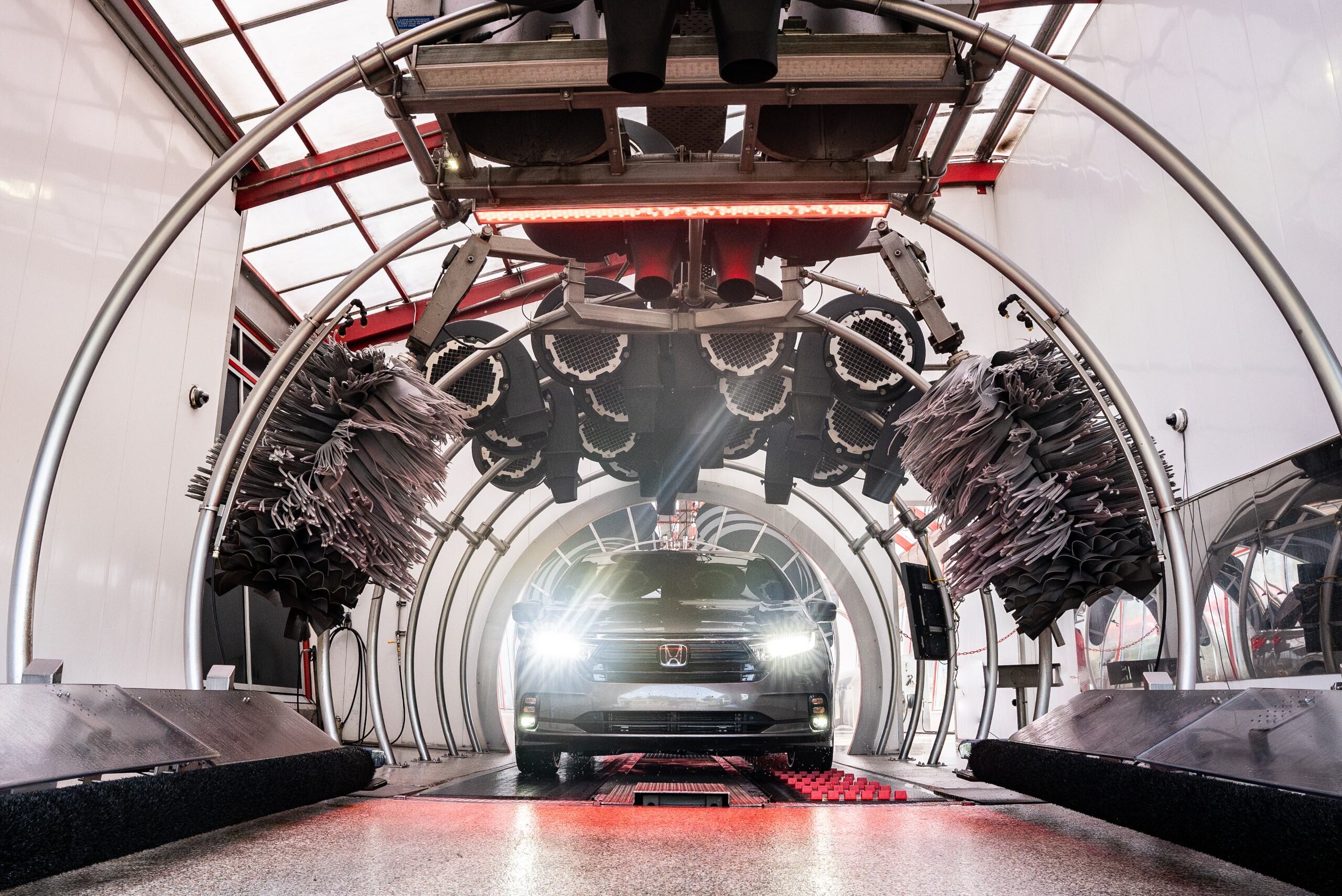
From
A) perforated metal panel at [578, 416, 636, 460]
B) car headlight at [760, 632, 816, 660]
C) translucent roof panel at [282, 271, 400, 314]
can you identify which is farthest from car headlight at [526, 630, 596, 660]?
translucent roof panel at [282, 271, 400, 314]

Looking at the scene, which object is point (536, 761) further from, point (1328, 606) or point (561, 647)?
point (1328, 606)

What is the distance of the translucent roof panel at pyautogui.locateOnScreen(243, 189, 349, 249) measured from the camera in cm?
756

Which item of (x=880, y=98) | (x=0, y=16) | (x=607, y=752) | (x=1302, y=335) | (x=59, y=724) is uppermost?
(x=0, y=16)

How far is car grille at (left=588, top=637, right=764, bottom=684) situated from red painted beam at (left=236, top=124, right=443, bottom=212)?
14.7 feet

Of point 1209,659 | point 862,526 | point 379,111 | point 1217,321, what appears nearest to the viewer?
point 1209,659

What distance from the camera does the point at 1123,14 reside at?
21.4 feet

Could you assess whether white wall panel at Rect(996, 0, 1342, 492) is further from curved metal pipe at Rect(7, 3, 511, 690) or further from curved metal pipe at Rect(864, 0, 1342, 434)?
curved metal pipe at Rect(7, 3, 511, 690)

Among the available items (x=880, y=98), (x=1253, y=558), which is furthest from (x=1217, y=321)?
(x=880, y=98)

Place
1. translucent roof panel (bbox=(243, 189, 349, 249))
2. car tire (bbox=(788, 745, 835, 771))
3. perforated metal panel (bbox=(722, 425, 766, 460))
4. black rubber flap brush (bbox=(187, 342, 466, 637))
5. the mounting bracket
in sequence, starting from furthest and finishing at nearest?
translucent roof panel (bbox=(243, 189, 349, 249)), perforated metal panel (bbox=(722, 425, 766, 460)), car tire (bbox=(788, 745, 835, 771)), the mounting bracket, black rubber flap brush (bbox=(187, 342, 466, 637))

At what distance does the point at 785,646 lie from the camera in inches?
191

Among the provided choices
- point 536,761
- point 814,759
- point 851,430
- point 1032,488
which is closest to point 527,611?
point 536,761

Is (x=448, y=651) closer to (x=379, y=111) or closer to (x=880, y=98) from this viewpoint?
(x=379, y=111)

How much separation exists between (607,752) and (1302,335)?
3510 mm

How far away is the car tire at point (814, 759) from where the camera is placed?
4.97 meters
